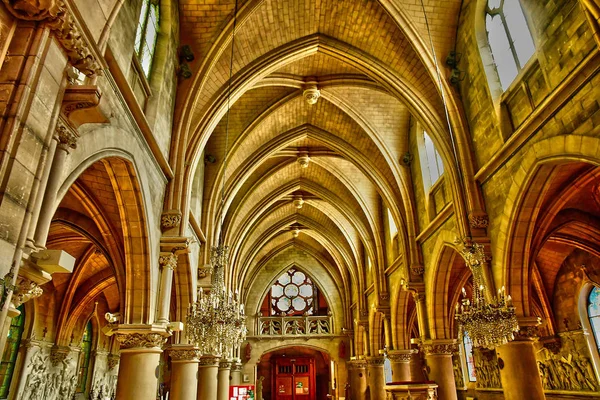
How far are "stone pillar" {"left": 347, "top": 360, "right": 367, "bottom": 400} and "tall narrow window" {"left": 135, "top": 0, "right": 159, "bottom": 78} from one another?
18.5 meters

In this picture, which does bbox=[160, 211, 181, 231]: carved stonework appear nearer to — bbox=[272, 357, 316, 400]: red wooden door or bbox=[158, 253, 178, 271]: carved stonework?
bbox=[158, 253, 178, 271]: carved stonework

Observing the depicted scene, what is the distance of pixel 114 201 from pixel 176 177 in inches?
67.7

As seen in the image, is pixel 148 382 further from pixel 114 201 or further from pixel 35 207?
pixel 35 207

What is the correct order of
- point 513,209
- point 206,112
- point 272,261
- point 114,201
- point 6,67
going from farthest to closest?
1. point 272,261
2. point 206,112
3. point 513,209
4. point 114,201
5. point 6,67

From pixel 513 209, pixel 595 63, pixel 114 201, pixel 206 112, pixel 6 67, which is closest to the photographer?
pixel 6 67

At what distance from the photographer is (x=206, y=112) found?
37.0 ft

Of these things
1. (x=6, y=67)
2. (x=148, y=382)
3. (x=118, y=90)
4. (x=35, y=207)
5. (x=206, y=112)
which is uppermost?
(x=206, y=112)

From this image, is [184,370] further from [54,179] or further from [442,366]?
[54,179]

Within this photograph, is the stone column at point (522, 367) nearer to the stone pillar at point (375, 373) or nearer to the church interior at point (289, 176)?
the church interior at point (289, 176)

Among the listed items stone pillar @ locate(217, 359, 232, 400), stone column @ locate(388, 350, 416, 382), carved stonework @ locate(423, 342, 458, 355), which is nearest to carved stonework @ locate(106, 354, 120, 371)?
stone pillar @ locate(217, 359, 232, 400)

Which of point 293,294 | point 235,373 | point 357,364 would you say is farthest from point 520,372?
point 293,294

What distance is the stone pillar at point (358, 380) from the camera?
22728 millimetres

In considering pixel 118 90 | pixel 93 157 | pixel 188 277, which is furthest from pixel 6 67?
pixel 188 277

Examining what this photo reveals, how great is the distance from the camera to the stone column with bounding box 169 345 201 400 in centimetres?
1150
